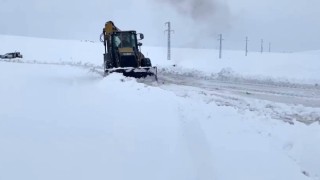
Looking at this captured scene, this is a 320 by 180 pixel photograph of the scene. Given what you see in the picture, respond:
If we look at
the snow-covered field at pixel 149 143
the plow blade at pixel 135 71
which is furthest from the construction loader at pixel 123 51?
the snow-covered field at pixel 149 143

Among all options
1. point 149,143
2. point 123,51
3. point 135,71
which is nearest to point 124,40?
point 123,51

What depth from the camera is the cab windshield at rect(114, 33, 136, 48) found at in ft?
77.1

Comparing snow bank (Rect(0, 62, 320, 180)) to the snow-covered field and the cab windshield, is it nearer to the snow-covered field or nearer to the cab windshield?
the snow-covered field

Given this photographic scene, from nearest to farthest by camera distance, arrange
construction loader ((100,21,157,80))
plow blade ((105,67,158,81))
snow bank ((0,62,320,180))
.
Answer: snow bank ((0,62,320,180)), plow blade ((105,67,158,81)), construction loader ((100,21,157,80))

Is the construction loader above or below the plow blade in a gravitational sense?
above

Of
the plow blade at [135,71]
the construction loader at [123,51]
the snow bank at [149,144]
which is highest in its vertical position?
the construction loader at [123,51]

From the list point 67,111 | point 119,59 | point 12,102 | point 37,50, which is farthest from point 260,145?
point 37,50

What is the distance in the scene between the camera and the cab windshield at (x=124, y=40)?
2350 centimetres

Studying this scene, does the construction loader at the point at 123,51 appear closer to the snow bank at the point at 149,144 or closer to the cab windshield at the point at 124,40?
the cab windshield at the point at 124,40

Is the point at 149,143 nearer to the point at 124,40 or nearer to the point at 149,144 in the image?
the point at 149,144

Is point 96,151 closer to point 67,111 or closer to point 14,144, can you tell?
point 14,144

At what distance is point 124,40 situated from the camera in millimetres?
23531

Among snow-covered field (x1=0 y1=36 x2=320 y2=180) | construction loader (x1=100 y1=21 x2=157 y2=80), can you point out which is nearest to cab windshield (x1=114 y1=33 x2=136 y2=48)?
construction loader (x1=100 y1=21 x2=157 y2=80)

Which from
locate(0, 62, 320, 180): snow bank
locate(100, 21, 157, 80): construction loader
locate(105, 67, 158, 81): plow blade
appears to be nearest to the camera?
locate(0, 62, 320, 180): snow bank
